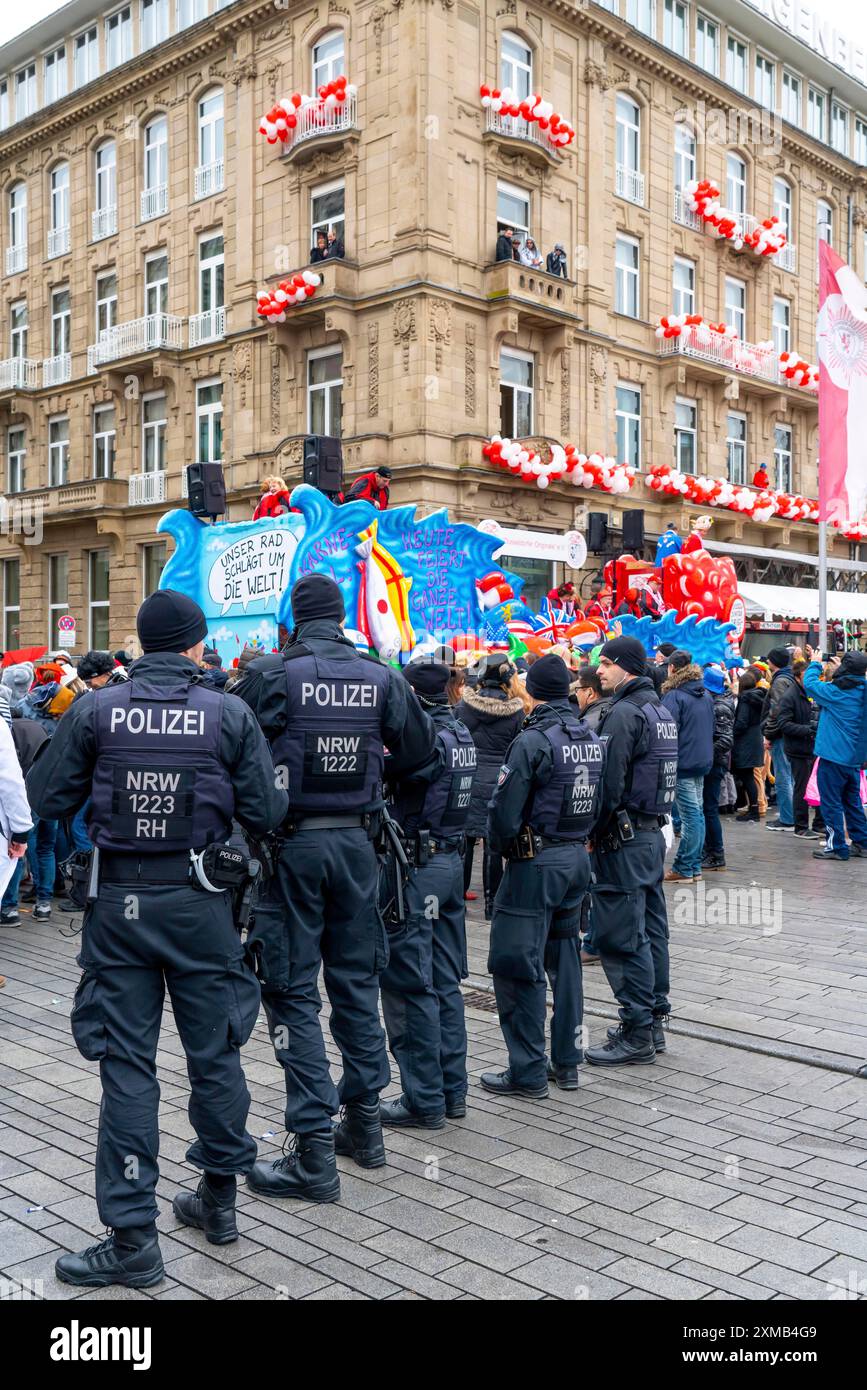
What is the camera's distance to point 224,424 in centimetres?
2536

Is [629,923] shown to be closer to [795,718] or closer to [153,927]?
[153,927]

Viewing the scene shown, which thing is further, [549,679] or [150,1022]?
[549,679]

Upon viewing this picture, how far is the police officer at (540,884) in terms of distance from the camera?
5.19 meters

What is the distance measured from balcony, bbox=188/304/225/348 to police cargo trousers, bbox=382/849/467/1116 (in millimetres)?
22288

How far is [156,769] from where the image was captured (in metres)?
3.78

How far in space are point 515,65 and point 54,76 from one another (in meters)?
13.2

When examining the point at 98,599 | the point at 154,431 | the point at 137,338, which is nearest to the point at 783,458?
the point at 154,431

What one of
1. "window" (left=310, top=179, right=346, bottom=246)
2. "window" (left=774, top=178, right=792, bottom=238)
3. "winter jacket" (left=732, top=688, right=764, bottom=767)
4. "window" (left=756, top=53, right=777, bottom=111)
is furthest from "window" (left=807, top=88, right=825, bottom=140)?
"winter jacket" (left=732, top=688, right=764, bottom=767)

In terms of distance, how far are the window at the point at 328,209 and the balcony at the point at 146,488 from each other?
6.48 meters

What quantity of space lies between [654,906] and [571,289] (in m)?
20.1

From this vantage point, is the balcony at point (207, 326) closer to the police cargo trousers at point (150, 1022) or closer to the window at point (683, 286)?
the window at point (683, 286)

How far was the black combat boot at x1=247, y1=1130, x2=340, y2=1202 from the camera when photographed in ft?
13.6

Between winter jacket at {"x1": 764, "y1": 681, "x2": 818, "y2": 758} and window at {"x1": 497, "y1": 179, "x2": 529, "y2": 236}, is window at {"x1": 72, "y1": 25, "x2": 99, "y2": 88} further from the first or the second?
winter jacket at {"x1": 764, "y1": 681, "x2": 818, "y2": 758}
